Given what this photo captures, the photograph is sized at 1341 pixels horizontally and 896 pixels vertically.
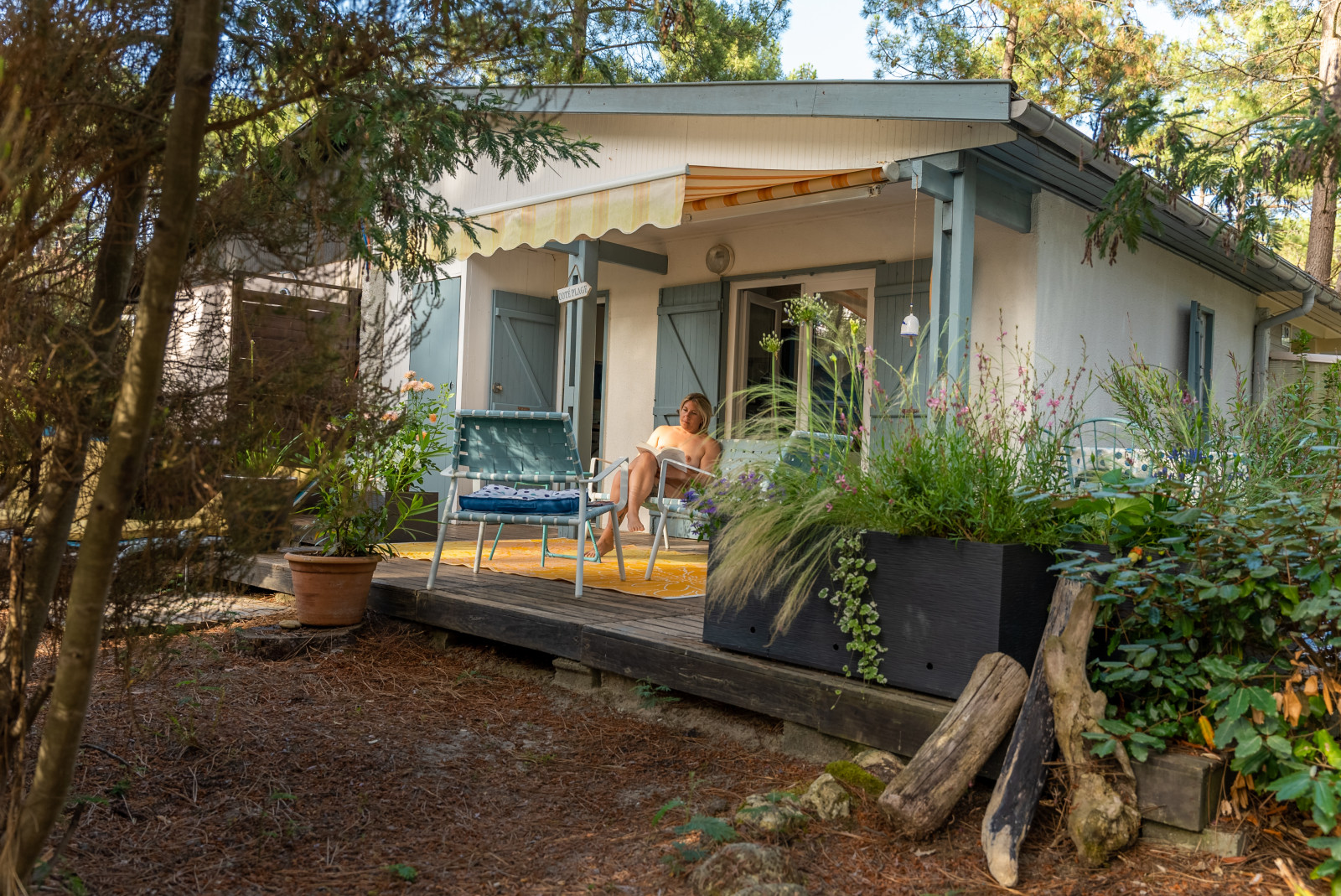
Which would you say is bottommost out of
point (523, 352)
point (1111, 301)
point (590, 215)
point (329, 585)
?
point (329, 585)

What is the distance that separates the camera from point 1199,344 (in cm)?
725

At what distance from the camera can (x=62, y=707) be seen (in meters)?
1.39

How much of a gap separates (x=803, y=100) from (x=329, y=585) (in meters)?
3.36

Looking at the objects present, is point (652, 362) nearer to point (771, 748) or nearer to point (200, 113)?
point (771, 748)

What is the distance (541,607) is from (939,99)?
117 inches

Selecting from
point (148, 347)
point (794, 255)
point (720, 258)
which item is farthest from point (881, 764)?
point (720, 258)

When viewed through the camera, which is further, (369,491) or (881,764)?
(369,491)

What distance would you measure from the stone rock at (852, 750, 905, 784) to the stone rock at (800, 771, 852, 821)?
0.46 feet

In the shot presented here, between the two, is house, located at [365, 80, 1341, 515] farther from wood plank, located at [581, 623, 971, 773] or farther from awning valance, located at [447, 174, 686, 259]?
wood plank, located at [581, 623, 971, 773]

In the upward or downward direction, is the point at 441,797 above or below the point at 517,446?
below

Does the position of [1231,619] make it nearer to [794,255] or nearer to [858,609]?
[858,609]

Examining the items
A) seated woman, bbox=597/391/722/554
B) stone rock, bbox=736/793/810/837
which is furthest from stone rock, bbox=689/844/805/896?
seated woman, bbox=597/391/722/554

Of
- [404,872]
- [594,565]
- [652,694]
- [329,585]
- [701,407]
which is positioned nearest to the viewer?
[404,872]

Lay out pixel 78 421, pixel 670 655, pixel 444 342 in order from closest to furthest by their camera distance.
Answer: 1. pixel 78 421
2. pixel 670 655
3. pixel 444 342
